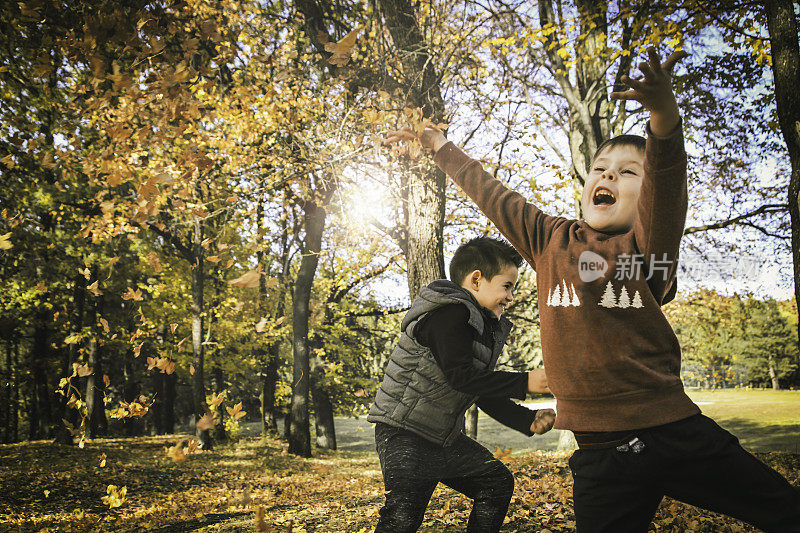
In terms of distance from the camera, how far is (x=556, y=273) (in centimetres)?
188

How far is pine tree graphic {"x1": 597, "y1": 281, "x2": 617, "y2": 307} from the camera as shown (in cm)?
170

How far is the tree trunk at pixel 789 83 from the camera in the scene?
5.41 metres

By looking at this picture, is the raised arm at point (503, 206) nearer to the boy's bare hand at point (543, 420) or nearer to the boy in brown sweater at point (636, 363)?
the boy in brown sweater at point (636, 363)

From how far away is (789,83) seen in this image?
550 cm

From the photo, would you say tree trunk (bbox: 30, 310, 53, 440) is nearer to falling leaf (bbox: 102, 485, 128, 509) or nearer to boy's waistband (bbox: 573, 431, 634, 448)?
falling leaf (bbox: 102, 485, 128, 509)

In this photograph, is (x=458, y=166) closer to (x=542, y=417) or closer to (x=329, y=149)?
(x=542, y=417)

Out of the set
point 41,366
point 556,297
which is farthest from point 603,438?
point 41,366

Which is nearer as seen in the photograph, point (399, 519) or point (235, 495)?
point (399, 519)

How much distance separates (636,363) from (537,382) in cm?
67

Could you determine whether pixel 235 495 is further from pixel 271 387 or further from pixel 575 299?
pixel 271 387

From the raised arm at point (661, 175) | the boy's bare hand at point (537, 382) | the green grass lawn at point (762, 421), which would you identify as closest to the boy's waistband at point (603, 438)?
the boy's bare hand at point (537, 382)

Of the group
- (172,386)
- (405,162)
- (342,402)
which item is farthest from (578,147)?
(172,386)

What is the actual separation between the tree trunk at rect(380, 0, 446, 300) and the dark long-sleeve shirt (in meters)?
4.27

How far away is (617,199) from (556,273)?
375 millimetres
